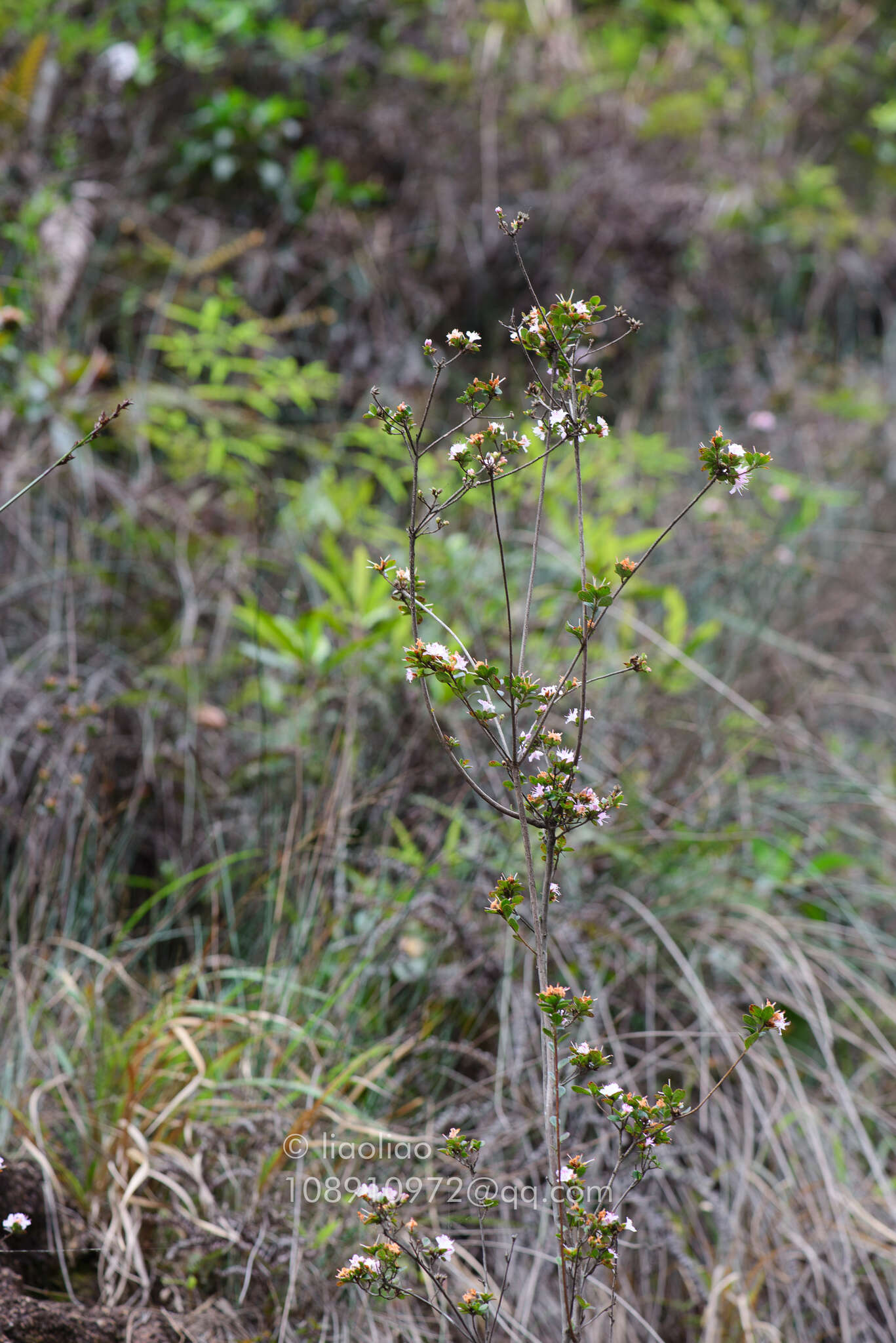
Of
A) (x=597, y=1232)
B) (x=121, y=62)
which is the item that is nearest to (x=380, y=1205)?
(x=597, y=1232)

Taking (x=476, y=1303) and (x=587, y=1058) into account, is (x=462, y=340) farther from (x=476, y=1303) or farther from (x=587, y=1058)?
(x=476, y=1303)

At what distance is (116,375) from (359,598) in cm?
154

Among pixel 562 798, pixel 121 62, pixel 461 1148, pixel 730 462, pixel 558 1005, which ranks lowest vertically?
pixel 461 1148

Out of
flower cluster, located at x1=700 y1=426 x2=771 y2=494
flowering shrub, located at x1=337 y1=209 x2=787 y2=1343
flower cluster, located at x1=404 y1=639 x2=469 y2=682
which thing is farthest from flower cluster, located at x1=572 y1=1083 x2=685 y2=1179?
flower cluster, located at x1=700 y1=426 x2=771 y2=494

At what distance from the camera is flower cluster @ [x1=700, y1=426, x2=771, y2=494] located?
871 mm

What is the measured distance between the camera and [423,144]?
3855mm

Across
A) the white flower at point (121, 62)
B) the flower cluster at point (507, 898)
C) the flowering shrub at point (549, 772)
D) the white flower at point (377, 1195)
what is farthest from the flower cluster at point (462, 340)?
the white flower at point (121, 62)

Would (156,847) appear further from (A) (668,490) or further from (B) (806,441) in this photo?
(B) (806,441)

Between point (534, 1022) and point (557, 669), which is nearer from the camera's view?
point (534, 1022)

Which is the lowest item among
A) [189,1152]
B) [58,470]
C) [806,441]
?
[189,1152]

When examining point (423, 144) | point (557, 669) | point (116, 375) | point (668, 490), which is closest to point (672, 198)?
point (423, 144)

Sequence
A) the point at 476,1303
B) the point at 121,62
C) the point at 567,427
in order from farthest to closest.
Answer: the point at 121,62 < the point at 567,427 < the point at 476,1303

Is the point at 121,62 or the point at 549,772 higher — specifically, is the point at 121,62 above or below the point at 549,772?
above

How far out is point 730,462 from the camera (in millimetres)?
875
